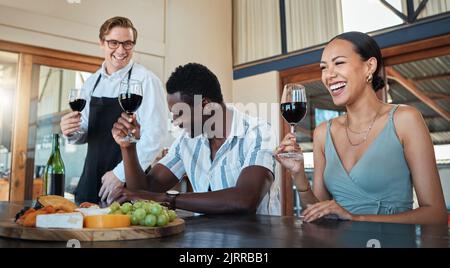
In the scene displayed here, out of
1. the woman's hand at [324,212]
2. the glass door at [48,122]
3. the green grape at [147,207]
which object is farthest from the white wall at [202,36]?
the green grape at [147,207]

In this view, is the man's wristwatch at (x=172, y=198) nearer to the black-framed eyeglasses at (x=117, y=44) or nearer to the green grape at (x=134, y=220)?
the green grape at (x=134, y=220)

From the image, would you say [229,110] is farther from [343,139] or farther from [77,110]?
[77,110]

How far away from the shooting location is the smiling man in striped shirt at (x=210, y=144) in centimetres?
149

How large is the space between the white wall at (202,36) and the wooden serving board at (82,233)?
3757 mm

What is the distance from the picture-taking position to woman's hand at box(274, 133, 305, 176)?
3.91 ft

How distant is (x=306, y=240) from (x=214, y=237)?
0.18m

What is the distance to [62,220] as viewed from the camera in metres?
0.77

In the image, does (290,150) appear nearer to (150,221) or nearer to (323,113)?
(150,221)

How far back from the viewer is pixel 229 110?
68.7 inches

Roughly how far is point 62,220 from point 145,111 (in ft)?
4.41

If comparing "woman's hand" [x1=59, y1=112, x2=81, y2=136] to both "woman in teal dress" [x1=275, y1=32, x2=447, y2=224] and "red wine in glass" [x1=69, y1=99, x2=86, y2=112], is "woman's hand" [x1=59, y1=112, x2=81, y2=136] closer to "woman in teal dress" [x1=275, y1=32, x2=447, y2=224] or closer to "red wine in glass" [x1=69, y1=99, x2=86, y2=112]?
"red wine in glass" [x1=69, y1=99, x2=86, y2=112]

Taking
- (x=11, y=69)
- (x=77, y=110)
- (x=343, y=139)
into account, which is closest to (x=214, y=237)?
(x=343, y=139)

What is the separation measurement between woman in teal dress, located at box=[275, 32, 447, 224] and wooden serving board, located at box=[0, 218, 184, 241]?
1.78ft

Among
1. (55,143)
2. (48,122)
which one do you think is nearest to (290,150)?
(55,143)
